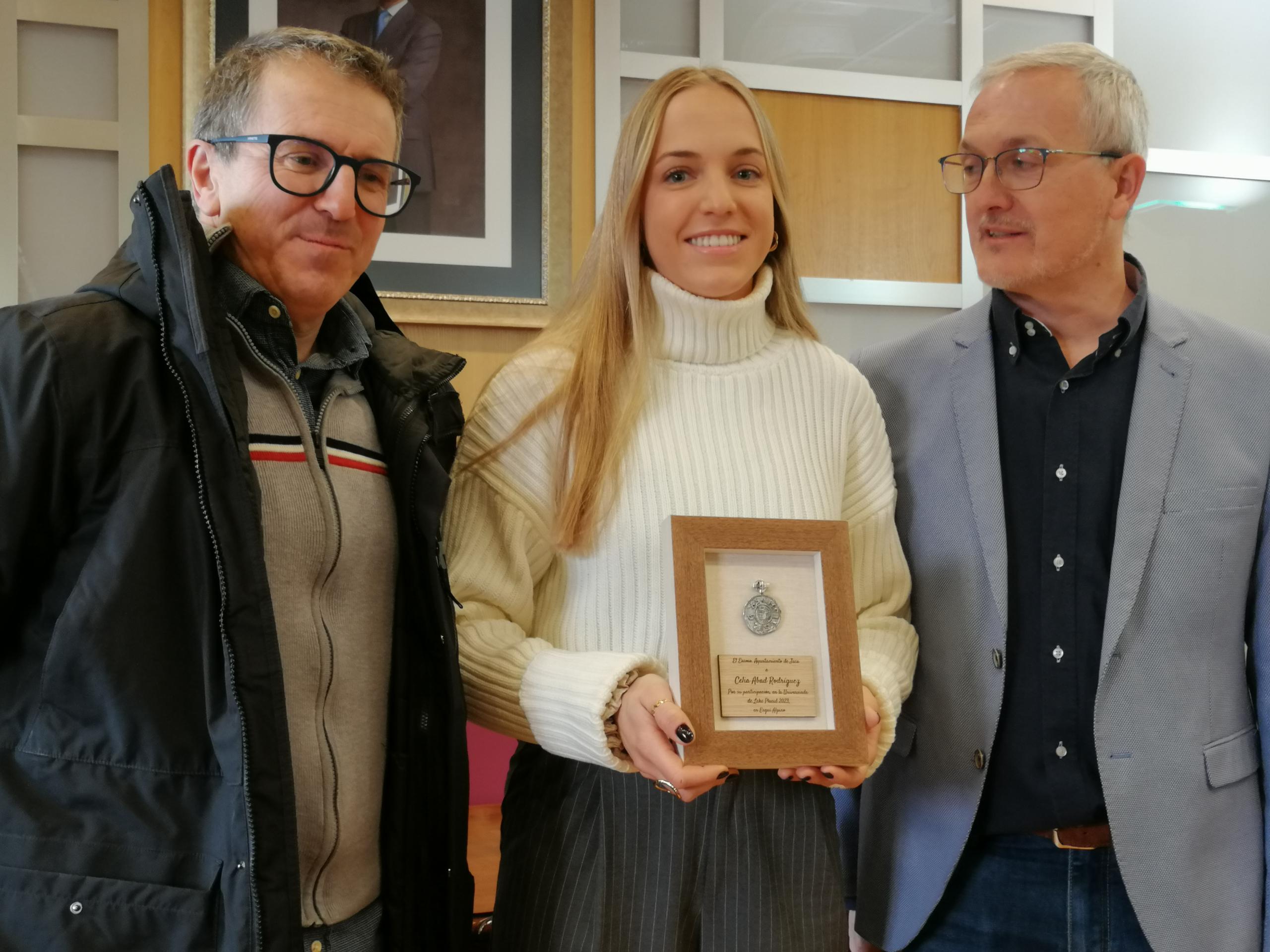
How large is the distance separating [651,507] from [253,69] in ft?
2.45

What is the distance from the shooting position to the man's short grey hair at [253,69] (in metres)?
1.41

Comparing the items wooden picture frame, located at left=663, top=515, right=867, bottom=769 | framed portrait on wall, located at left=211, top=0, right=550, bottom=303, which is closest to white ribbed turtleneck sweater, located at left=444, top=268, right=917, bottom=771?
wooden picture frame, located at left=663, top=515, right=867, bottom=769

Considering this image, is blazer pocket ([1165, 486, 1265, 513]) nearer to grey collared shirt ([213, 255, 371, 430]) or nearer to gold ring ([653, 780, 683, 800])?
gold ring ([653, 780, 683, 800])

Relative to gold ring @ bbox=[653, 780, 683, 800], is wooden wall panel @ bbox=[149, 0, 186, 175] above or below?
above

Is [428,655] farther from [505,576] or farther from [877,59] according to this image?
[877,59]

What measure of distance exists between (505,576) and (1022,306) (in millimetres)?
1059

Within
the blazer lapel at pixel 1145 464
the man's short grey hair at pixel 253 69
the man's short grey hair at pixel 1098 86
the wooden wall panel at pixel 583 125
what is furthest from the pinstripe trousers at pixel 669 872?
the wooden wall panel at pixel 583 125

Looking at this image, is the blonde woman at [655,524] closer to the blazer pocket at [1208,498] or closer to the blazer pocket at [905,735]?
the blazer pocket at [905,735]

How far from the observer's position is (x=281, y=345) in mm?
1400

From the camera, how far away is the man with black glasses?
3.76ft

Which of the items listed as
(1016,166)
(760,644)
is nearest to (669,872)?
(760,644)

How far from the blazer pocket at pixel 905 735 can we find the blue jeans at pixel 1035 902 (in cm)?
18

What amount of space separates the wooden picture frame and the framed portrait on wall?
6.50ft

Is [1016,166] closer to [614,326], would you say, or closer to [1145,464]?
[1145,464]
